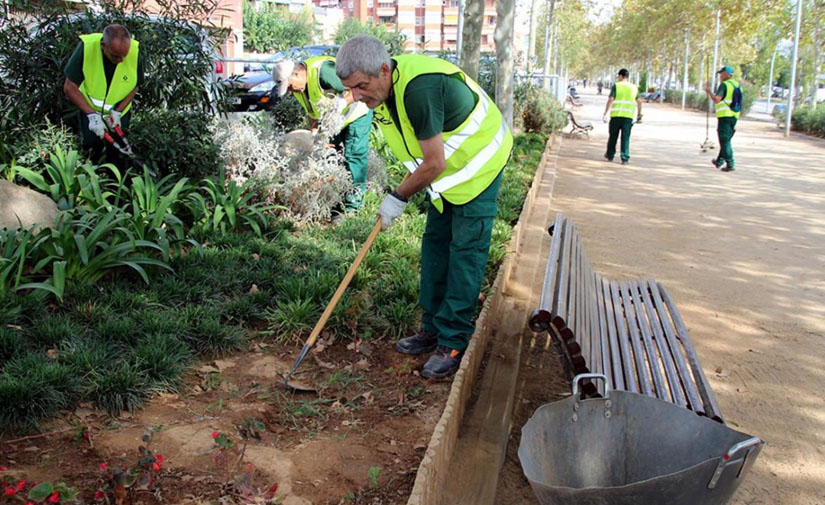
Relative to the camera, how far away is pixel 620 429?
2381 mm

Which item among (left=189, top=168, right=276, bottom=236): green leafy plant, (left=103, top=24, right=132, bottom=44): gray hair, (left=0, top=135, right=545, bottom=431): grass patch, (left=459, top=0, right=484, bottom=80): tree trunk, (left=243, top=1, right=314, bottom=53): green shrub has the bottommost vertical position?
→ (left=0, top=135, right=545, bottom=431): grass patch

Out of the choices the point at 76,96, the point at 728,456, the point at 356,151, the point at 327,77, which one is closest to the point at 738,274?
the point at 356,151

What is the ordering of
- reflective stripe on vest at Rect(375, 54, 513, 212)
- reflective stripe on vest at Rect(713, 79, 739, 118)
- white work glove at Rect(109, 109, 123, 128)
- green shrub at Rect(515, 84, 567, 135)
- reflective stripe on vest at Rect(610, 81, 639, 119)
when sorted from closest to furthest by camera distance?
reflective stripe on vest at Rect(375, 54, 513, 212) → white work glove at Rect(109, 109, 123, 128) → reflective stripe on vest at Rect(713, 79, 739, 118) → reflective stripe on vest at Rect(610, 81, 639, 119) → green shrub at Rect(515, 84, 567, 135)

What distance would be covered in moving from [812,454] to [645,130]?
1870cm

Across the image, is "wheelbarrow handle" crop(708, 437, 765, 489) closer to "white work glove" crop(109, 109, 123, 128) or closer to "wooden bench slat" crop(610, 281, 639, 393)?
"wooden bench slat" crop(610, 281, 639, 393)

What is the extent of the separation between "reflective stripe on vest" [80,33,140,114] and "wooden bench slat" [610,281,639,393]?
4003mm

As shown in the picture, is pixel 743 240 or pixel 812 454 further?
pixel 743 240

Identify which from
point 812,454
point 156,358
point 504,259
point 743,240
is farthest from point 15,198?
point 743,240

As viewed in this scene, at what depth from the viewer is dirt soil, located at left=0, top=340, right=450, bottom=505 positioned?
252cm

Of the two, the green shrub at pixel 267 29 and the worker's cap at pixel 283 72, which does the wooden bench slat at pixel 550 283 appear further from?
the green shrub at pixel 267 29

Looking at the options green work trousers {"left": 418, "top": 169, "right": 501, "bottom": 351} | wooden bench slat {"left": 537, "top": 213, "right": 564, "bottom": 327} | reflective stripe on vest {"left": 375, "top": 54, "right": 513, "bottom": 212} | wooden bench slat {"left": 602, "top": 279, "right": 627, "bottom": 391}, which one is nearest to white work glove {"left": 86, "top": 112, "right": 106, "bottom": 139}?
reflective stripe on vest {"left": 375, "top": 54, "right": 513, "bottom": 212}

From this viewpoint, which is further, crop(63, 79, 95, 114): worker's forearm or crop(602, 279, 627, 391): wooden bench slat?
crop(63, 79, 95, 114): worker's forearm

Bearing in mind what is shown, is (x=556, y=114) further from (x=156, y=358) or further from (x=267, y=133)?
(x=156, y=358)

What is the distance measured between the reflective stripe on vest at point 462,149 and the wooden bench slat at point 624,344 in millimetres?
969
